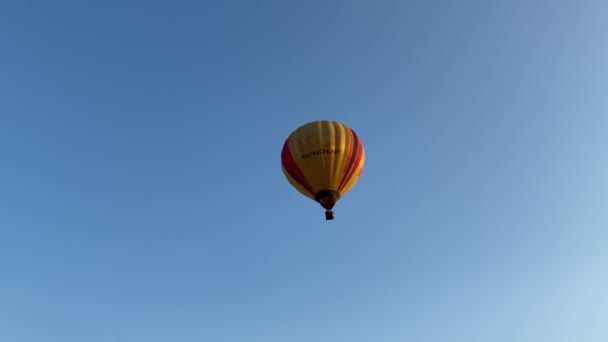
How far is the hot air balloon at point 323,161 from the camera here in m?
24.5

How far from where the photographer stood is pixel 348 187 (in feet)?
85.3

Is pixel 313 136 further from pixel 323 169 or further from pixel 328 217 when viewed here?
pixel 328 217

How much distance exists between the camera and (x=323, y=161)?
80.3 ft

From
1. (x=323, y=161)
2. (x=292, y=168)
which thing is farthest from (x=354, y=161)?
(x=292, y=168)

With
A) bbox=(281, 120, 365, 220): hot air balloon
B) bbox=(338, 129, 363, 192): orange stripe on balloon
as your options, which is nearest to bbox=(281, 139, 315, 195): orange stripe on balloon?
bbox=(281, 120, 365, 220): hot air balloon

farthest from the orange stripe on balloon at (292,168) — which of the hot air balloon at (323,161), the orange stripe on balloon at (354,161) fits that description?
the orange stripe on balloon at (354,161)

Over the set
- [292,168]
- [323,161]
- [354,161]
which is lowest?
[323,161]

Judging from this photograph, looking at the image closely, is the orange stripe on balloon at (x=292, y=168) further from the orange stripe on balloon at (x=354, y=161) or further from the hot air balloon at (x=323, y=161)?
the orange stripe on balloon at (x=354, y=161)

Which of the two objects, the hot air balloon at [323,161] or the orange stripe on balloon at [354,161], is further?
the orange stripe on balloon at [354,161]

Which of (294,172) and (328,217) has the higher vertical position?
(294,172)

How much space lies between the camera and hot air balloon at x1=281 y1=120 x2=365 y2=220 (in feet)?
80.2

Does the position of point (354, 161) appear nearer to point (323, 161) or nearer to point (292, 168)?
point (323, 161)

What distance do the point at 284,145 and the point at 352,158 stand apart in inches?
195

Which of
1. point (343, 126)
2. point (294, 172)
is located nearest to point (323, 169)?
point (294, 172)
